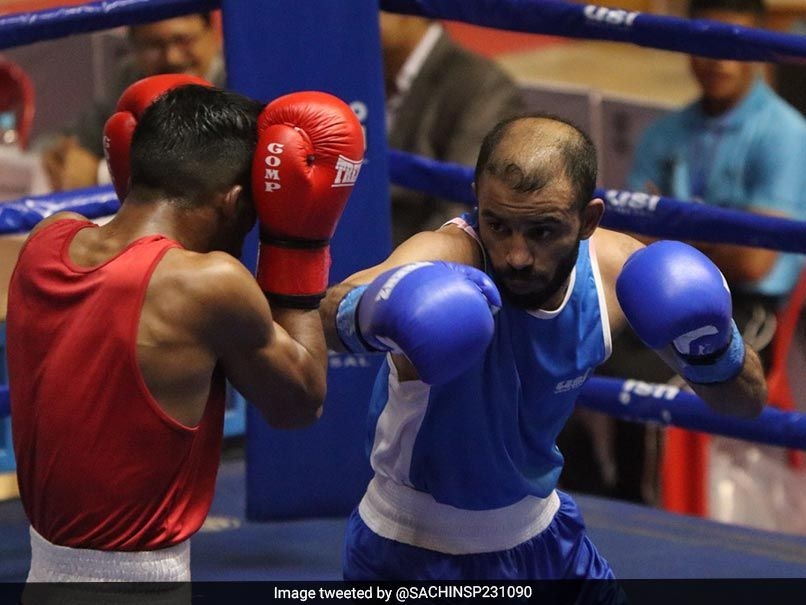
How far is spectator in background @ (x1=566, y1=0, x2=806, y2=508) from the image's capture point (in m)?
3.79

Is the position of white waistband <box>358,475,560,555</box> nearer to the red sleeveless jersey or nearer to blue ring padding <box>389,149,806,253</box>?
the red sleeveless jersey

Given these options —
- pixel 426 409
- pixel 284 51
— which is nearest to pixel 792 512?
pixel 284 51

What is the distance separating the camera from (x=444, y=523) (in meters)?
2.22

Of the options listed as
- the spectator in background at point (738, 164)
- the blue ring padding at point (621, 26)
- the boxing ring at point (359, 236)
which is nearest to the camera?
the blue ring padding at point (621, 26)

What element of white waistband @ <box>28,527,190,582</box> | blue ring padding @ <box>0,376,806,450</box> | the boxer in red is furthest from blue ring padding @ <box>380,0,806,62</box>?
white waistband @ <box>28,527,190,582</box>

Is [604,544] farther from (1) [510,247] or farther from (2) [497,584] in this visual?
(1) [510,247]

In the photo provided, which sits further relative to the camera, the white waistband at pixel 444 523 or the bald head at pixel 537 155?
the white waistband at pixel 444 523

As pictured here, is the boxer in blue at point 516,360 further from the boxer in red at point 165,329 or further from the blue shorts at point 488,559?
the boxer in red at point 165,329

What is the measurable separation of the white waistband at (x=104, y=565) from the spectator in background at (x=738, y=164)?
211 cm

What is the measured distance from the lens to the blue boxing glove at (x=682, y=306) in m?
2.09

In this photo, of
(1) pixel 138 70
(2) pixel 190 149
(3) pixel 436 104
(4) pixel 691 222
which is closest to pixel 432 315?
(2) pixel 190 149

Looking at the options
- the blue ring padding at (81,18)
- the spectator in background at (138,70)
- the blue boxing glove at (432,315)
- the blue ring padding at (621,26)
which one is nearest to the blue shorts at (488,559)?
the blue boxing glove at (432,315)

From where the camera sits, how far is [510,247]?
2104mm

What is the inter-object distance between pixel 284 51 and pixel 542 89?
183cm
